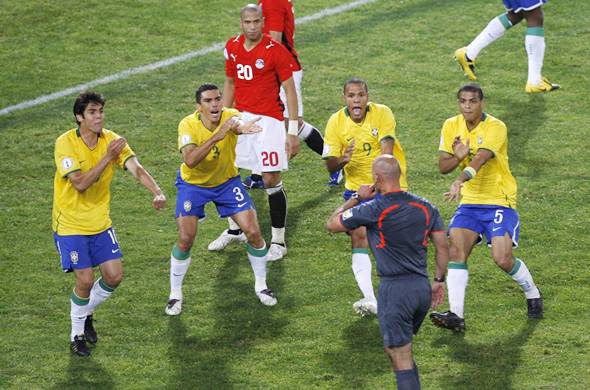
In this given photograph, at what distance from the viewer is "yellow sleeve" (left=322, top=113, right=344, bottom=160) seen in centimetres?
1150

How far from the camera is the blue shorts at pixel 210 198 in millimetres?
11656

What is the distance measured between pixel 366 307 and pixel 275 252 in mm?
1789

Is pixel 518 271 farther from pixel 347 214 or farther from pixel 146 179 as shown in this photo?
pixel 146 179

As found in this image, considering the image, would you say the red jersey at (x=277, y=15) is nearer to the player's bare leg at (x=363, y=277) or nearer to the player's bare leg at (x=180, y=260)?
the player's bare leg at (x=180, y=260)

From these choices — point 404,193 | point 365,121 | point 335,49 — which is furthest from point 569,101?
point 404,193

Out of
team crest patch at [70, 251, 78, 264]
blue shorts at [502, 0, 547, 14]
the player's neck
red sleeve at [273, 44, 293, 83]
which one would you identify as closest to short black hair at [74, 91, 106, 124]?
the player's neck

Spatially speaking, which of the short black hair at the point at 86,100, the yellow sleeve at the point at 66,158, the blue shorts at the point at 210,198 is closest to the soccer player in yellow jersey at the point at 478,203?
the blue shorts at the point at 210,198

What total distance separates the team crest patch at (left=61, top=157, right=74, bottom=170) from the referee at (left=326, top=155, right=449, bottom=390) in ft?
8.64

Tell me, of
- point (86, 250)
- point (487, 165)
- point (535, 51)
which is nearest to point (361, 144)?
point (487, 165)

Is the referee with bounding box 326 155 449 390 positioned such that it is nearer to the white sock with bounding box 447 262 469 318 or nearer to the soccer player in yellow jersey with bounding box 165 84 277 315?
the white sock with bounding box 447 262 469 318

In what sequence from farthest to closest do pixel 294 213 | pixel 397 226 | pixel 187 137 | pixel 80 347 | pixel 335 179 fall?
pixel 335 179
pixel 294 213
pixel 187 137
pixel 80 347
pixel 397 226

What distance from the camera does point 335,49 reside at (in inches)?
717

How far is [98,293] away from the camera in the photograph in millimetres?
11031

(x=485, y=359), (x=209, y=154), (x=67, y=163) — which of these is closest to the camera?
(x=485, y=359)
